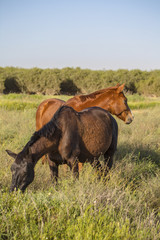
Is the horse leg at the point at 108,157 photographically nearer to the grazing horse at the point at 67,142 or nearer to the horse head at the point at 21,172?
the grazing horse at the point at 67,142

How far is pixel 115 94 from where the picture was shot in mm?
5840

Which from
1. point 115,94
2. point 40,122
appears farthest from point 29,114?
point 115,94

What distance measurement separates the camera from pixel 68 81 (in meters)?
33.5

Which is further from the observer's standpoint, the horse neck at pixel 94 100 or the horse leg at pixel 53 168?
the horse neck at pixel 94 100

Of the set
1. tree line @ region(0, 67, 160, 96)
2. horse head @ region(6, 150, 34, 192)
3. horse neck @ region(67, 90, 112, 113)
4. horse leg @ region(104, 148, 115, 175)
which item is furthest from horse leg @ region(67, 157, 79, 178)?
tree line @ region(0, 67, 160, 96)

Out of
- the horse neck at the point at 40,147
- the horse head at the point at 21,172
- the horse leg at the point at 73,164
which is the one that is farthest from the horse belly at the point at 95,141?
the horse head at the point at 21,172

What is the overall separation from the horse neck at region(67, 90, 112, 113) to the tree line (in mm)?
23702

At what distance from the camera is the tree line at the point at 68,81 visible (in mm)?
30825

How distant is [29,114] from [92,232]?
30.7 feet

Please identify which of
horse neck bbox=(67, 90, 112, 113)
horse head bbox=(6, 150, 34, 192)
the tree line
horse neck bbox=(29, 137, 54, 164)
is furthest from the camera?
the tree line

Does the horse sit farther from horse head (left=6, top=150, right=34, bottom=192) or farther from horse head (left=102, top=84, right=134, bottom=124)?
horse head (left=6, top=150, right=34, bottom=192)

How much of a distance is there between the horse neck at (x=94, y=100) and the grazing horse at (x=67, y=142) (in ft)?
4.03

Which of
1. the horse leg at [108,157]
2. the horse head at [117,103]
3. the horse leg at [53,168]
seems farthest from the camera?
the horse head at [117,103]

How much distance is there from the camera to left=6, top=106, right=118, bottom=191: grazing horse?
3176mm
